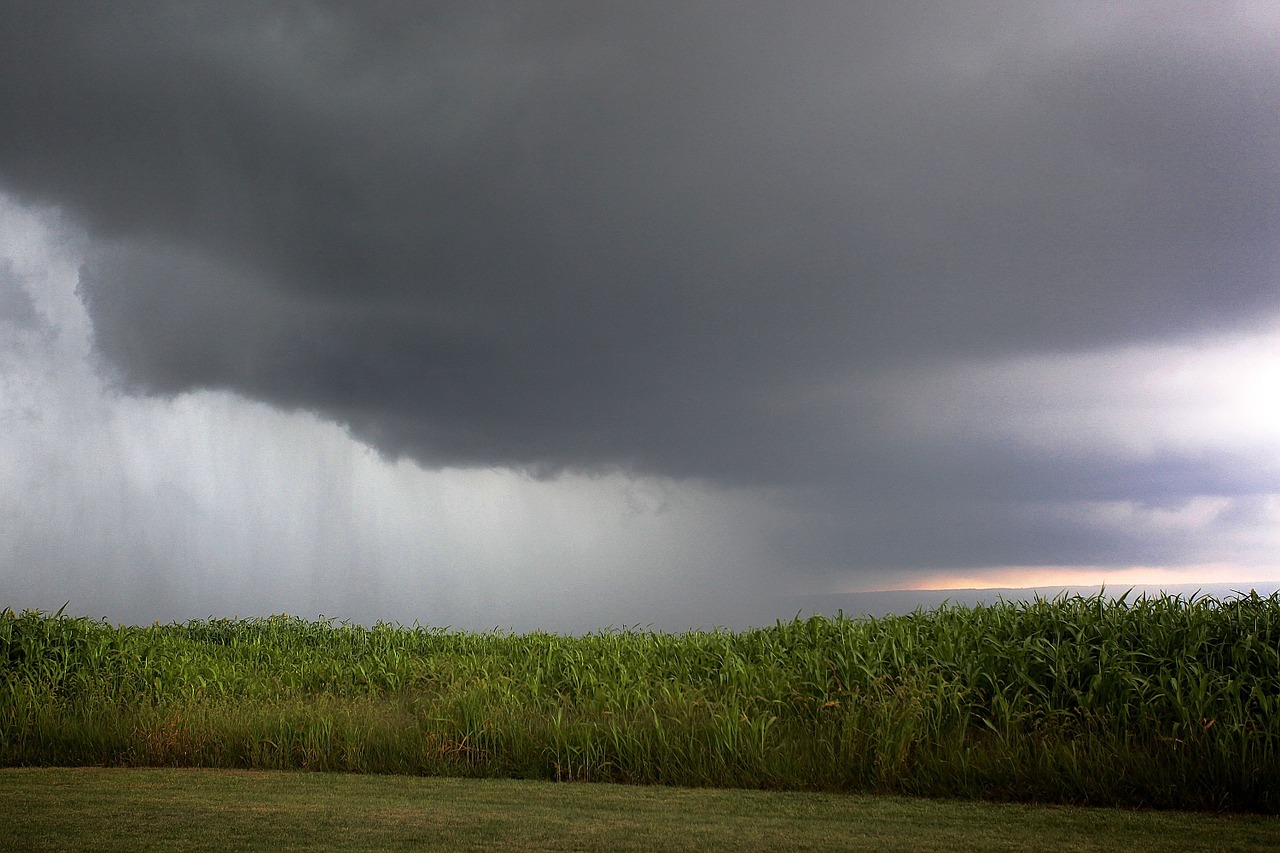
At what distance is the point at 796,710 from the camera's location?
296 inches

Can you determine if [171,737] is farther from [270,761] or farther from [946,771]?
[946,771]

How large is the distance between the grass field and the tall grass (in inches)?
19.8

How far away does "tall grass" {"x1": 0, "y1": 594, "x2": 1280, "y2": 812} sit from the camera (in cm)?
586

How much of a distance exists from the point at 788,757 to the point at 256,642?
11.5m

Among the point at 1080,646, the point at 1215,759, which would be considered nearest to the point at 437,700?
the point at 1080,646

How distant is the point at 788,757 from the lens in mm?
6195

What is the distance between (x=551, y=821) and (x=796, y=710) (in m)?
3.31

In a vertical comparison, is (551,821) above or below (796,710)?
below

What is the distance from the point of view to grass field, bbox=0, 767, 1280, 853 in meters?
4.30

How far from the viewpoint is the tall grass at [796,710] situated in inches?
231

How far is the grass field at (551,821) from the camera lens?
4.30 meters

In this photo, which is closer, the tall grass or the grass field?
the grass field

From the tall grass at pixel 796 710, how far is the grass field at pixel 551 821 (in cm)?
50

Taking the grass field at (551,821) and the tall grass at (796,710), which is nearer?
the grass field at (551,821)
